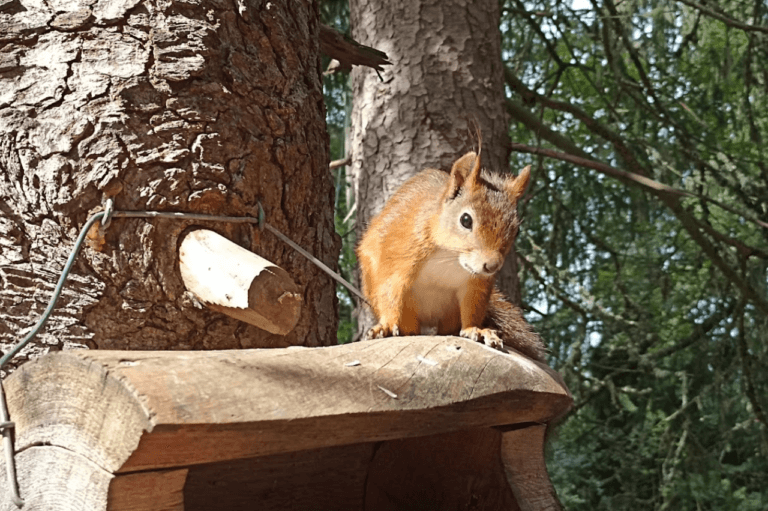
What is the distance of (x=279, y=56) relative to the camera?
1.43m

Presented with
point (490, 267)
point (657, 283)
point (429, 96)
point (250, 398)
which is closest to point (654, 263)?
point (657, 283)

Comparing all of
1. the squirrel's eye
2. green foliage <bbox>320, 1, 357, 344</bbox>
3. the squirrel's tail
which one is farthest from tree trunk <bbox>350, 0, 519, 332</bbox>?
the squirrel's eye

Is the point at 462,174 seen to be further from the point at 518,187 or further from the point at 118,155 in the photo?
the point at 118,155

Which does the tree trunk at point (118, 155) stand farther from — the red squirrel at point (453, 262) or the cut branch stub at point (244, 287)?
the red squirrel at point (453, 262)

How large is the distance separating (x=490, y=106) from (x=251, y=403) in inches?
84.0

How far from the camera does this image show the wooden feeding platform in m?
0.75

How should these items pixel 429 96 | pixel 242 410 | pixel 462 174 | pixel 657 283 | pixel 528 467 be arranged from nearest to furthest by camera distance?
pixel 242 410 → pixel 528 467 → pixel 462 174 → pixel 429 96 → pixel 657 283

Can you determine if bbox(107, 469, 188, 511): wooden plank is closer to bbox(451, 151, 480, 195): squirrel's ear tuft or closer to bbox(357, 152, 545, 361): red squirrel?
bbox(357, 152, 545, 361): red squirrel

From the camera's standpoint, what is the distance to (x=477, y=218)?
1441mm

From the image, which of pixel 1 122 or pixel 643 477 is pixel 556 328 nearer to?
pixel 643 477

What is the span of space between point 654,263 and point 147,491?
15.7 ft

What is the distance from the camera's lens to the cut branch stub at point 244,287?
3.45 feet

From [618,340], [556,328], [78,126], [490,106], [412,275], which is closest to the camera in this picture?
[78,126]

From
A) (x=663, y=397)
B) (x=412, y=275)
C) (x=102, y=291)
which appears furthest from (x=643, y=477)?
(x=102, y=291)
